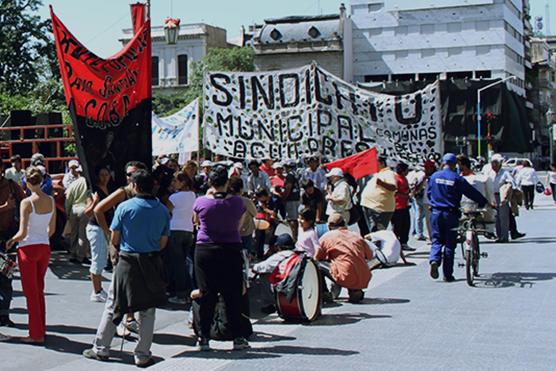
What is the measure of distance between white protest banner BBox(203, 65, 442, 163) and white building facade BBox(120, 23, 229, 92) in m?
73.5

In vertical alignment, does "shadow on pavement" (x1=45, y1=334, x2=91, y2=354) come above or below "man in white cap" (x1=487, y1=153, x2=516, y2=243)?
below

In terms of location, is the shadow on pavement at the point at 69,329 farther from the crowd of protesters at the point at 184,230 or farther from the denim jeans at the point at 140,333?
the denim jeans at the point at 140,333

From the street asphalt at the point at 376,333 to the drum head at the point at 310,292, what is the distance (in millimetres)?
162

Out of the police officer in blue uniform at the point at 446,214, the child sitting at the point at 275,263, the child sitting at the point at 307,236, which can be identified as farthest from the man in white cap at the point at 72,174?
the police officer in blue uniform at the point at 446,214

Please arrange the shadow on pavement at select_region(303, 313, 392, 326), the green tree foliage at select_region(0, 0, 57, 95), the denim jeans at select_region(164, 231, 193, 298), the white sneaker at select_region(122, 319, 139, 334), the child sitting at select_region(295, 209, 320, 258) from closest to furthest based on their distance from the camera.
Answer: the white sneaker at select_region(122, 319, 139, 334)
the shadow on pavement at select_region(303, 313, 392, 326)
the child sitting at select_region(295, 209, 320, 258)
the denim jeans at select_region(164, 231, 193, 298)
the green tree foliage at select_region(0, 0, 57, 95)

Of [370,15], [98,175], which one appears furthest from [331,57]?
[98,175]

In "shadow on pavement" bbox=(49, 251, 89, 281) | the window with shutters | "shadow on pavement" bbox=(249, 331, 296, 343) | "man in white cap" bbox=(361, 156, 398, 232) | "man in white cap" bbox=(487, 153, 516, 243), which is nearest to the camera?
"shadow on pavement" bbox=(249, 331, 296, 343)

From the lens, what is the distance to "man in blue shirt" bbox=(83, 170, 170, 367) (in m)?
7.70

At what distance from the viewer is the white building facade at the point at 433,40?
85.2 m

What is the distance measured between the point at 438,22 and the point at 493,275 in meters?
77.6

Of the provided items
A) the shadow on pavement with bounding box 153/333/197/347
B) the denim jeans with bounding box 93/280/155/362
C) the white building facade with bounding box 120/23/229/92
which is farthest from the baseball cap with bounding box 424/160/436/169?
the white building facade with bounding box 120/23/229/92

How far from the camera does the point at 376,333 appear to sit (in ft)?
29.3

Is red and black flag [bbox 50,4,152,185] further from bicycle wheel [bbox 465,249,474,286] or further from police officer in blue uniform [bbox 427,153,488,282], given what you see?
bicycle wheel [bbox 465,249,474,286]

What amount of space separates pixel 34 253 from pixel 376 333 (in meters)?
3.50
